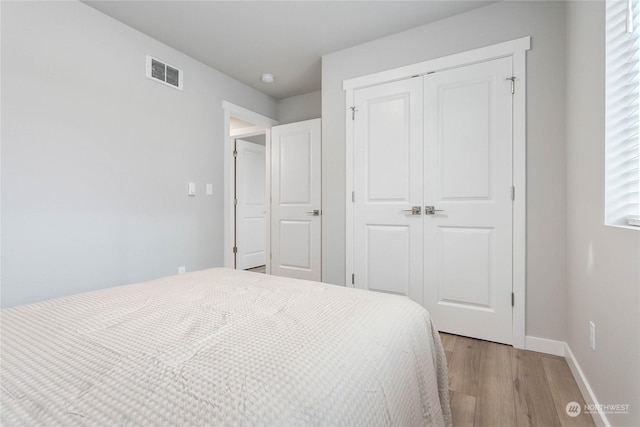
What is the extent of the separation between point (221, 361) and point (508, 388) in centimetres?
162

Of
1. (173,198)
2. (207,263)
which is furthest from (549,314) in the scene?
(173,198)

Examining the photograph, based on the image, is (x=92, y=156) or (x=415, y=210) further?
(x=415, y=210)

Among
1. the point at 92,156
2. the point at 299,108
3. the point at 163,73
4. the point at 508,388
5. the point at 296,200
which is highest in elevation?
the point at 299,108

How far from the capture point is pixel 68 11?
1956 mm

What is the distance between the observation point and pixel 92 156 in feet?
6.79

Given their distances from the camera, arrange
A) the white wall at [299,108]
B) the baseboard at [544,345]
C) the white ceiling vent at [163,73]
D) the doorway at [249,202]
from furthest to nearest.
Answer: the doorway at [249,202]
the white wall at [299,108]
the white ceiling vent at [163,73]
the baseboard at [544,345]

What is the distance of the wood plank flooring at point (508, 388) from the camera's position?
1293mm

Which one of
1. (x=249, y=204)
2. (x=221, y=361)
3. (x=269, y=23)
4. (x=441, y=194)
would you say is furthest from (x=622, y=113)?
(x=249, y=204)

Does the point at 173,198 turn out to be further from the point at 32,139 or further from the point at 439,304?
the point at 439,304

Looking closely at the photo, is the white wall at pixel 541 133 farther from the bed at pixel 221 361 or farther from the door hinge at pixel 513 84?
the bed at pixel 221 361

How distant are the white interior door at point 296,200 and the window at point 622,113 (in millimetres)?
2446

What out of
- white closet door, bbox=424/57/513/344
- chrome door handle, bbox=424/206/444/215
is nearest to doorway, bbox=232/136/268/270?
chrome door handle, bbox=424/206/444/215

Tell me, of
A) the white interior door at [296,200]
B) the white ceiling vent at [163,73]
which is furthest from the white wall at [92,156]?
the white interior door at [296,200]

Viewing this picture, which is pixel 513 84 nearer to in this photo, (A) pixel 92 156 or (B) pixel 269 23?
(B) pixel 269 23
